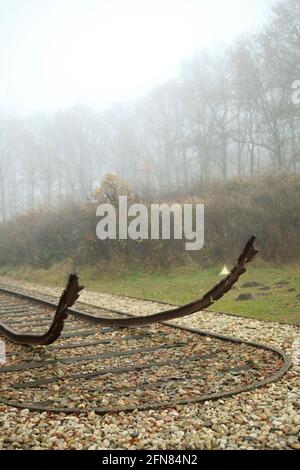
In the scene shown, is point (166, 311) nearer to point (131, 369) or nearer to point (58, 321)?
point (131, 369)

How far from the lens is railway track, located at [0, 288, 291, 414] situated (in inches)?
178

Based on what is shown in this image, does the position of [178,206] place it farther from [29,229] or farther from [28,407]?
[28,407]

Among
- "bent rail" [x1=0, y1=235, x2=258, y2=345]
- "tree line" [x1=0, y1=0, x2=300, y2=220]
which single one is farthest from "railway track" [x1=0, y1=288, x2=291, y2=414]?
"tree line" [x1=0, y1=0, x2=300, y2=220]

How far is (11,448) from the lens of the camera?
3504mm

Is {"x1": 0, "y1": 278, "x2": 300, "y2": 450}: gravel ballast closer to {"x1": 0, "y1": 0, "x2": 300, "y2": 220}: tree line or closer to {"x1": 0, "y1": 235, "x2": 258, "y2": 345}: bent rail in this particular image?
{"x1": 0, "y1": 235, "x2": 258, "y2": 345}: bent rail

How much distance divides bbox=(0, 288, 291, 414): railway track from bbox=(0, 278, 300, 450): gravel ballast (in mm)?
157

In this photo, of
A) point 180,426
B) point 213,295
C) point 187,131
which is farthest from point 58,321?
point 187,131

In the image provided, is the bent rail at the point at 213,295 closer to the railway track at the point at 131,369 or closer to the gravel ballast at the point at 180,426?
the railway track at the point at 131,369

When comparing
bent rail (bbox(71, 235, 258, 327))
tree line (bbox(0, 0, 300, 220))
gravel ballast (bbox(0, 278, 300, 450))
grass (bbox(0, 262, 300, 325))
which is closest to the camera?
gravel ballast (bbox(0, 278, 300, 450))

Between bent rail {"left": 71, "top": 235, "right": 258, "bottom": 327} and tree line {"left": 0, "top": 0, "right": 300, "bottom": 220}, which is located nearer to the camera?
bent rail {"left": 71, "top": 235, "right": 258, "bottom": 327}

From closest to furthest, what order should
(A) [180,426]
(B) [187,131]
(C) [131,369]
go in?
(A) [180,426] < (C) [131,369] < (B) [187,131]

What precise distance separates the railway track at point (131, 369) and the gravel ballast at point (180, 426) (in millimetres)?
157

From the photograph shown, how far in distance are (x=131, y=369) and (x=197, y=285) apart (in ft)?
28.6

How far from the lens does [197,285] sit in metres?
14.1
